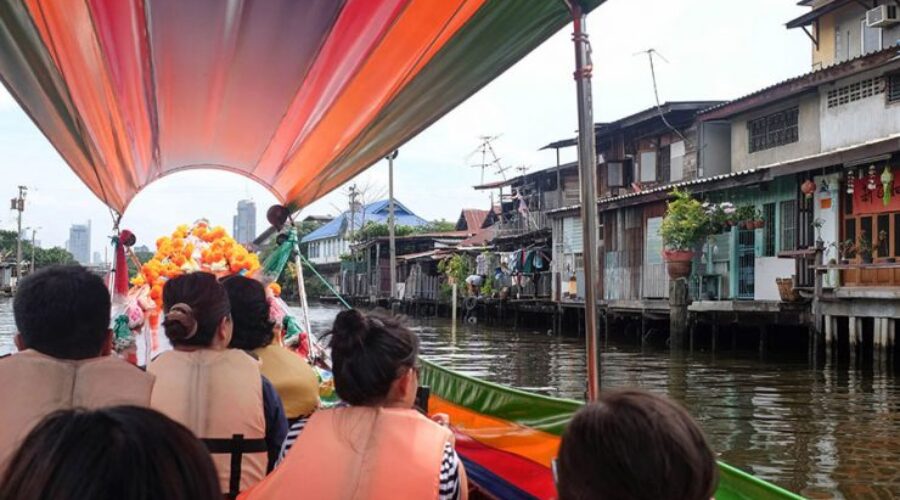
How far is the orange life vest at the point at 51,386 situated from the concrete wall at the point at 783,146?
19581mm

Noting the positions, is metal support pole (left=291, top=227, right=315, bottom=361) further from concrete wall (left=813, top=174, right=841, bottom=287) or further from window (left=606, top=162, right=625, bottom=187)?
window (left=606, top=162, right=625, bottom=187)

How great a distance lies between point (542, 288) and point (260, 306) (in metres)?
28.4

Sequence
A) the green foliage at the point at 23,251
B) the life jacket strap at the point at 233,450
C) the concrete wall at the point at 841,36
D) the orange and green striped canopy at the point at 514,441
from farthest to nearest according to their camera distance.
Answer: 1. the green foliage at the point at 23,251
2. the concrete wall at the point at 841,36
3. the orange and green striped canopy at the point at 514,441
4. the life jacket strap at the point at 233,450

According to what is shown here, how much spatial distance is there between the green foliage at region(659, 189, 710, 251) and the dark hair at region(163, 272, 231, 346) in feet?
57.7

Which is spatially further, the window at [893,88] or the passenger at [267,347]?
the window at [893,88]

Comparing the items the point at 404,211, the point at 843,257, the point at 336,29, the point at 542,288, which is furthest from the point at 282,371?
the point at 404,211

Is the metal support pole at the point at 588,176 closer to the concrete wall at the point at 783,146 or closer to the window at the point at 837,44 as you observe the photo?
the concrete wall at the point at 783,146

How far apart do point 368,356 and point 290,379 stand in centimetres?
123

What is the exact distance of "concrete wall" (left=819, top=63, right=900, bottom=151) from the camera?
691 inches

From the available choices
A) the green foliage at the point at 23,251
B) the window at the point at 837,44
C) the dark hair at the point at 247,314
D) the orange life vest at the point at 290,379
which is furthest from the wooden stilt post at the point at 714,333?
the green foliage at the point at 23,251

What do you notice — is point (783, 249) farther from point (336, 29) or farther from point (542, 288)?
point (336, 29)

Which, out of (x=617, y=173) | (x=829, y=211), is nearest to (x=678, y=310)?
(x=829, y=211)

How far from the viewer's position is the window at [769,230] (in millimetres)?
20109

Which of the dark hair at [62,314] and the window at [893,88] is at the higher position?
the window at [893,88]
